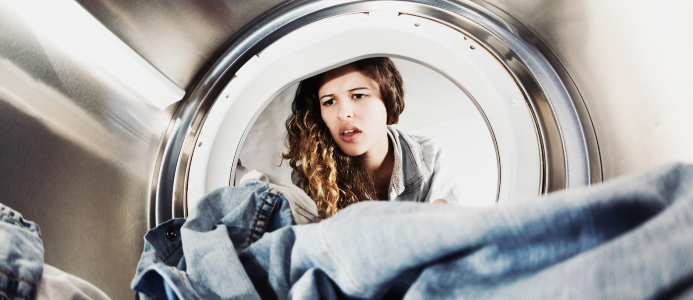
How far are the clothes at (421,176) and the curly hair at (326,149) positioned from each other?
12cm

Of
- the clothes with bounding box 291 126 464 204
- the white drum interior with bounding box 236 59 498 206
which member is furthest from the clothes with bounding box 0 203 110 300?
the white drum interior with bounding box 236 59 498 206

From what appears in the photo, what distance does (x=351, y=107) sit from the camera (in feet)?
4.38

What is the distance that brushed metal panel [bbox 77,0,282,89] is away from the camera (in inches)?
25.2

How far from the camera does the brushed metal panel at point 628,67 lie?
1.56 ft

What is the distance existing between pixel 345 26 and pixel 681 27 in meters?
0.55

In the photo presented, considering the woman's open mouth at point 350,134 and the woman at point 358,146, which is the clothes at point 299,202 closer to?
the woman at point 358,146

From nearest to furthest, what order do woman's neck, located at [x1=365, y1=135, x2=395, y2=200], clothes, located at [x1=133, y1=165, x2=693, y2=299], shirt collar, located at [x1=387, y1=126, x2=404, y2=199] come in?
clothes, located at [x1=133, y1=165, x2=693, y2=299]
shirt collar, located at [x1=387, y1=126, x2=404, y2=199]
woman's neck, located at [x1=365, y1=135, x2=395, y2=200]

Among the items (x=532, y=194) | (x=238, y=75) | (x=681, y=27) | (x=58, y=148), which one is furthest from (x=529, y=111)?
(x=58, y=148)

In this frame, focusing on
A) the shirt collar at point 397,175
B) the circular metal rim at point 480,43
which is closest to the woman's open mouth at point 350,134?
the shirt collar at point 397,175

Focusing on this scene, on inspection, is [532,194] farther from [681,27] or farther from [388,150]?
[388,150]

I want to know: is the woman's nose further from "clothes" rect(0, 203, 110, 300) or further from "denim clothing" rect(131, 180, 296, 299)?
"clothes" rect(0, 203, 110, 300)

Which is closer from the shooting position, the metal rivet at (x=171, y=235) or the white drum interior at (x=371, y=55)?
the metal rivet at (x=171, y=235)

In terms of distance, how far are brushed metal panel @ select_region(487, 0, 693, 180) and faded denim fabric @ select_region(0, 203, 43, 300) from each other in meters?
0.73

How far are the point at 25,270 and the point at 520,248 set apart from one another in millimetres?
412
